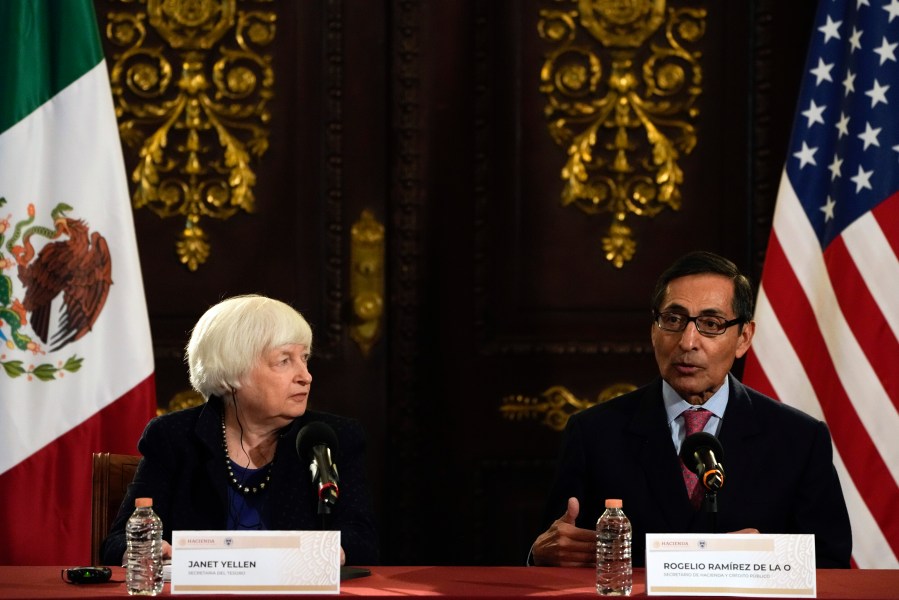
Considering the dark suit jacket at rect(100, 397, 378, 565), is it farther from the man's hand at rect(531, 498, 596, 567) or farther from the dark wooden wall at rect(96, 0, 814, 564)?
the dark wooden wall at rect(96, 0, 814, 564)

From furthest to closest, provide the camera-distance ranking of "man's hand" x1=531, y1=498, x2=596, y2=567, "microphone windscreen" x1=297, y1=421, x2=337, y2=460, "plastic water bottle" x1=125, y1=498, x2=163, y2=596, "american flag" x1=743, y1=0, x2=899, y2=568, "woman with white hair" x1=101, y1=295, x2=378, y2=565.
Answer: "american flag" x1=743, y1=0, x2=899, y2=568
"woman with white hair" x1=101, y1=295, x2=378, y2=565
"man's hand" x1=531, y1=498, x2=596, y2=567
"microphone windscreen" x1=297, y1=421, x2=337, y2=460
"plastic water bottle" x1=125, y1=498, x2=163, y2=596

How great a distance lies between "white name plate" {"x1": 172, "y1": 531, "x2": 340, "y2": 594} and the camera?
2.05 metres

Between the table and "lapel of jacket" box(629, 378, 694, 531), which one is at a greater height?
"lapel of jacket" box(629, 378, 694, 531)

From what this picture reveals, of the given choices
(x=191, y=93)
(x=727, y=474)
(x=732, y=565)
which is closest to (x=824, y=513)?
(x=727, y=474)

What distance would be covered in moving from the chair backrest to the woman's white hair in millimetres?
312

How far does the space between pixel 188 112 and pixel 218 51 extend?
9.0 inches

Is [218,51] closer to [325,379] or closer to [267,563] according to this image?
[325,379]

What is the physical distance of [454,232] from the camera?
404 cm

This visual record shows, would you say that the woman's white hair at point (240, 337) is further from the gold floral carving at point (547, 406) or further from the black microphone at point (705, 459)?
the gold floral carving at point (547, 406)

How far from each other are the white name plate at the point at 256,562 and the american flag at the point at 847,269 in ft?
6.00

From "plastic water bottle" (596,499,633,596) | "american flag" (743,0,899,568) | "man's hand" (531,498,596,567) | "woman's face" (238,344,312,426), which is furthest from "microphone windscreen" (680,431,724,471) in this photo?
"american flag" (743,0,899,568)

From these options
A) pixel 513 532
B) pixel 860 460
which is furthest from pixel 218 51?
pixel 860 460

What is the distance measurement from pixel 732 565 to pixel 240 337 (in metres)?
1.24

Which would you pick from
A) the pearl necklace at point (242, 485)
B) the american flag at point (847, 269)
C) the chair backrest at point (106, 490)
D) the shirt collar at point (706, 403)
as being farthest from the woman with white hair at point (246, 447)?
the american flag at point (847, 269)
